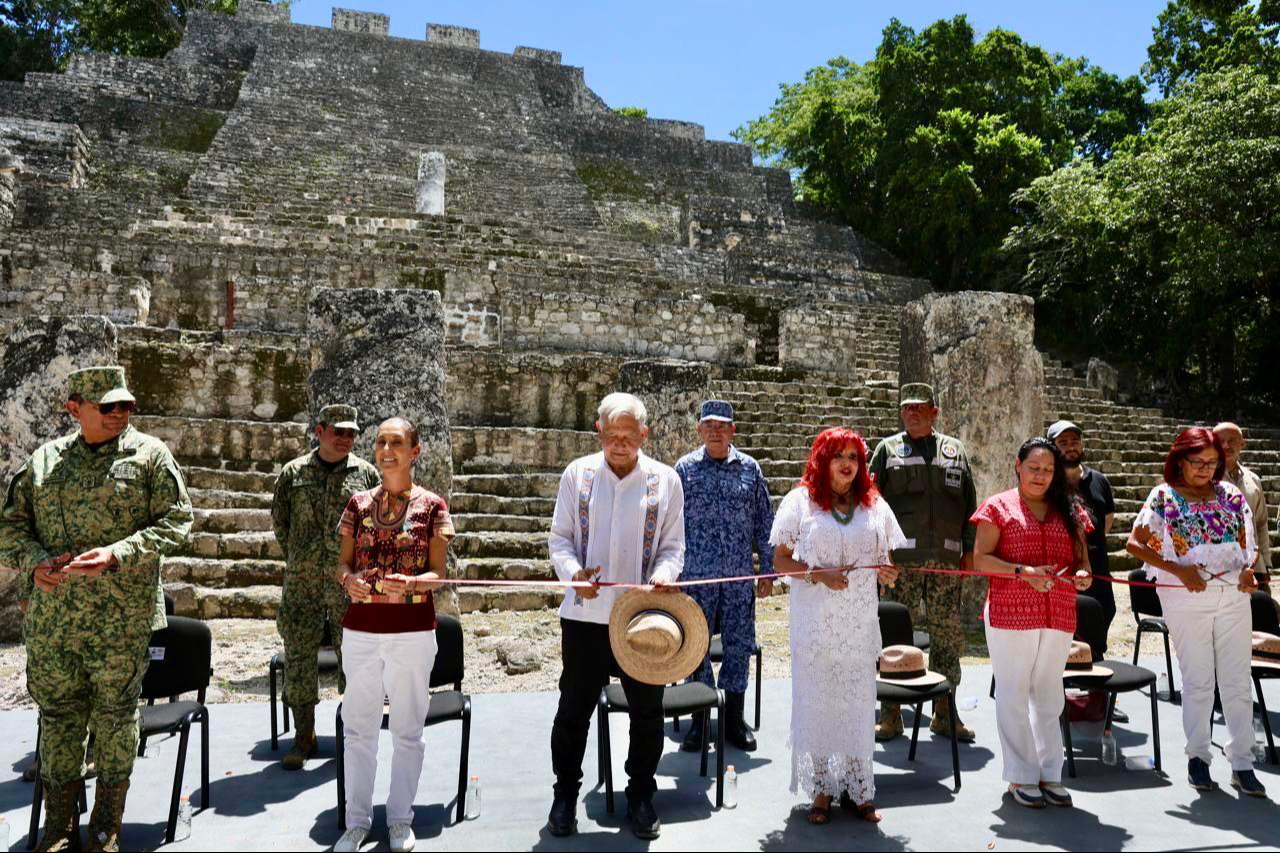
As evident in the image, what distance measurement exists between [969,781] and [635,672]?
5.40 ft

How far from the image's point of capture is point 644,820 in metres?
3.28

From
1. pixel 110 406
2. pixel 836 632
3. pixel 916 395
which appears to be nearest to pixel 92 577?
pixel 110 406

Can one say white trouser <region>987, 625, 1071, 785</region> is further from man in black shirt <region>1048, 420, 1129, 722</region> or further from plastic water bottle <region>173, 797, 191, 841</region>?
plastic water bottle <region>173, 797, 191, 841</region>

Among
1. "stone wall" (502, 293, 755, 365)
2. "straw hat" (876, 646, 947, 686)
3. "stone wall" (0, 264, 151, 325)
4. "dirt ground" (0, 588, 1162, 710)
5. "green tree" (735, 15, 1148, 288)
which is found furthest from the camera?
"green tree" (735, 15, 1148, 288)

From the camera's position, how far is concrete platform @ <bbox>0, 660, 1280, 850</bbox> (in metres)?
3.27

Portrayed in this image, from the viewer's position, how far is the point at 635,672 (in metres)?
3.23

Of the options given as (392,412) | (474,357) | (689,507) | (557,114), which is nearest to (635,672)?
(689,507)

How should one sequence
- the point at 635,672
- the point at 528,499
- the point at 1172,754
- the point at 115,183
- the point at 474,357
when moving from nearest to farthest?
the point at 635,672
the point at 1172,754
the point at 528,499
the point at 474,357
the point at 115,183

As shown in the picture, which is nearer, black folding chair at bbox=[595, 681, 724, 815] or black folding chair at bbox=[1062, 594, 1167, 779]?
black folding chair at bbox=[595, 681, 724, 815]

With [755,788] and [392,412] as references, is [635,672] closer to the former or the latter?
[755,788]

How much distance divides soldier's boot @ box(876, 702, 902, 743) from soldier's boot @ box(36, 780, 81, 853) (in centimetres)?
327

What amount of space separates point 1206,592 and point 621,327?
30.2 ft

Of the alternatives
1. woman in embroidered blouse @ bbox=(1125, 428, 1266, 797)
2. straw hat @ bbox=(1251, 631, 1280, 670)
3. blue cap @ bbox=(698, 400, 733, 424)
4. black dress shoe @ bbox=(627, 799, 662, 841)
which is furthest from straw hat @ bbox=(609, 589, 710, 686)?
straw hat @ bbox=(1251, 631, 1280, 670)

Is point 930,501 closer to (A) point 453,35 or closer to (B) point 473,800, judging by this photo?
→ (B) point 473,800
